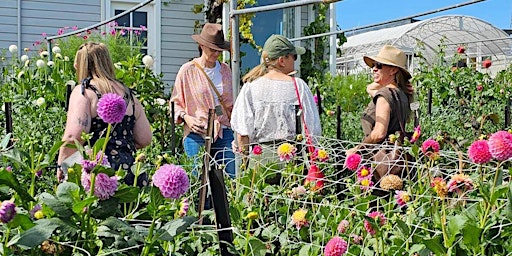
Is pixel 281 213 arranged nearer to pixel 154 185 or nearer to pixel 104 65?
pixel 154 185

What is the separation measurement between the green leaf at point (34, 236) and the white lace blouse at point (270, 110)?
6.26 ft

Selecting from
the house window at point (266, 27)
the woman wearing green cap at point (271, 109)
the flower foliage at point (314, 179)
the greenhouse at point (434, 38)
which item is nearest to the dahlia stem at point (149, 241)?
the flower foliage at point (314, 179)

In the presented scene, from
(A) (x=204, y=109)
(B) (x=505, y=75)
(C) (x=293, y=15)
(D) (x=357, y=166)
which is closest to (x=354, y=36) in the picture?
(C) (x=293, y=15)

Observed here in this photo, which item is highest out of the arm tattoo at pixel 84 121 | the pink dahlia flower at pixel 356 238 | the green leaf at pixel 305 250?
the arm tattoo at pixel 84 121

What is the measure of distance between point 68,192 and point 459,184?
89 cm

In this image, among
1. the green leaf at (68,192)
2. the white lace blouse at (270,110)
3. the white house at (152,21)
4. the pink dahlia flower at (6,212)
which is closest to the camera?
the pink dahlia flower at (6,212)

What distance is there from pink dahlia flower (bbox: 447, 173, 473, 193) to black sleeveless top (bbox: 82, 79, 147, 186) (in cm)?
133

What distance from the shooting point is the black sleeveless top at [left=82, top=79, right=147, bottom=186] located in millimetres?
2646

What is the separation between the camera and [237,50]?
2545mm

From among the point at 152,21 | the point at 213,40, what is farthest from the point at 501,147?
the point at 152,21

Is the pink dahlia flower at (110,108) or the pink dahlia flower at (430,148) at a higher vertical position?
the pink dahlia flower at (110,108)

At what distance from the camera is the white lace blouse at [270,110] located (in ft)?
10.0

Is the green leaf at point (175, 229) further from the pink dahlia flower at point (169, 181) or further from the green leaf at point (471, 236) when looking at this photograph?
the green leaf at point (471, 236)

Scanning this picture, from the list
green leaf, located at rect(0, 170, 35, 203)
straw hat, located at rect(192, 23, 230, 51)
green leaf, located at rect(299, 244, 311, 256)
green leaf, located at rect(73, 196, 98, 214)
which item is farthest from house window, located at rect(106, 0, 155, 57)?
green leaf, located at rect(73, 196, 98, 214)
